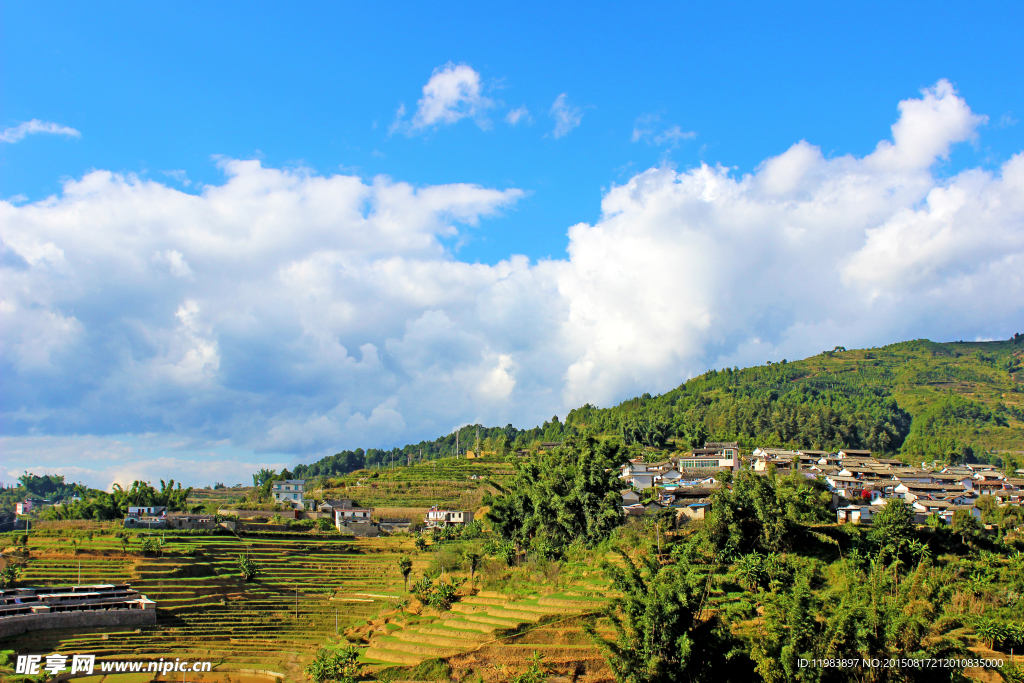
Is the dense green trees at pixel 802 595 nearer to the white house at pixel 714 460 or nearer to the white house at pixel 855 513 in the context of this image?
the white house at pixel 855 513

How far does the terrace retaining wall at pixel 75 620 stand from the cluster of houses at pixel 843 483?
2831cm

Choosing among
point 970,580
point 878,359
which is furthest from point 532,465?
point 878,359

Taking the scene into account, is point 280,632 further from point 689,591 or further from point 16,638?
point 689,591

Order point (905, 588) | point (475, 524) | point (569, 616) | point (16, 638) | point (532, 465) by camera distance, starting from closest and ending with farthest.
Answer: point (569, 616) < point (905, 588) < point (16, 638) < point (532, 465) < point (475, 524)

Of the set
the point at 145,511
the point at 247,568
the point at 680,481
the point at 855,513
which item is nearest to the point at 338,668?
the point at 247,568

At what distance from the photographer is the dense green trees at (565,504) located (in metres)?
37.6

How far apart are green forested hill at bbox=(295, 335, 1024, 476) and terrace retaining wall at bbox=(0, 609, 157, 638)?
67.0m

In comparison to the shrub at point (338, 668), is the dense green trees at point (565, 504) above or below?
above

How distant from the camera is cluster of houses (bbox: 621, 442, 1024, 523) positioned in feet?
148

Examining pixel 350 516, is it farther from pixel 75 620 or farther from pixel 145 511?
pixel 75 620

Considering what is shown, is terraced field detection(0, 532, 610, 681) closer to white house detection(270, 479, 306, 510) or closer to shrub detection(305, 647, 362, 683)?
shrub detection(305, 647, 362, 683)

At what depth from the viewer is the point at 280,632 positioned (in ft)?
120

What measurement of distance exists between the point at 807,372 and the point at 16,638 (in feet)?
576

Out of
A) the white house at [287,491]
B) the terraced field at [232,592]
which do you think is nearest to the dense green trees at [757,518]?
the terraced field at [232,592]
